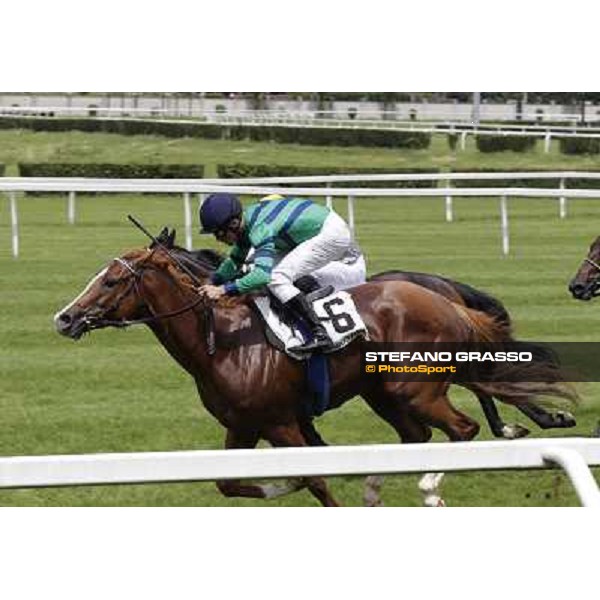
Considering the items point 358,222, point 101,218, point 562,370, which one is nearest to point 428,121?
point 358,222

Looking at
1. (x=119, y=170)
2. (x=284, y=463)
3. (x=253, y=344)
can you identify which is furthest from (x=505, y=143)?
(x=284, y=463)

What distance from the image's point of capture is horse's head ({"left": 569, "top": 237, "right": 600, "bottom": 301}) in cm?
687

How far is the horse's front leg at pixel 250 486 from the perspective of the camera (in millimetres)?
5029

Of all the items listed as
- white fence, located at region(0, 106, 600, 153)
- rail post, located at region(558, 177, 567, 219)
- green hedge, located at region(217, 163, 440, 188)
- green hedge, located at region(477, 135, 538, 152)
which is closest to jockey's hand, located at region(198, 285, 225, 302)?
white fence, located at region(0, 106, 600, 153)

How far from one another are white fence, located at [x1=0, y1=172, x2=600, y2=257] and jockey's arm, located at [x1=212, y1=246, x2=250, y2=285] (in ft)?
6.33

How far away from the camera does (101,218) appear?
431 inches

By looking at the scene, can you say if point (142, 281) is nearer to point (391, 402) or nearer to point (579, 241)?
point (391, 402)

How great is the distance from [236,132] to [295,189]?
193 centimetres

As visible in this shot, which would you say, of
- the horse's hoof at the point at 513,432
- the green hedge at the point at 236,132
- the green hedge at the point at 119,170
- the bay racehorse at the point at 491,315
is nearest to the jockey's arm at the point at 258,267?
the bay racehorse at the point at 491,315

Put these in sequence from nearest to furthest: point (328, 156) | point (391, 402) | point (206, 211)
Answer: point (206, 211) < point (391, 402) < point (328, 156)

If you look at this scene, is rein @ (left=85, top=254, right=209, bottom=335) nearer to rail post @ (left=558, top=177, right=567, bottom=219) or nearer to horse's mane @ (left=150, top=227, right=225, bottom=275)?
horse's mane @ (left=150, top=227, right=225, bottom=275)

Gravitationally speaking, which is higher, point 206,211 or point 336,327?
point 206,211

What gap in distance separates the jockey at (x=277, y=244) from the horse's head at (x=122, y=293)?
0.61 feet

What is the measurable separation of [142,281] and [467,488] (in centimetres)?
156
